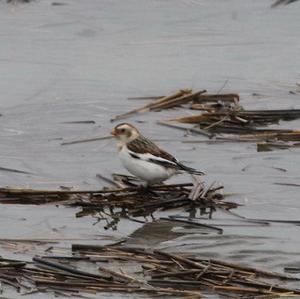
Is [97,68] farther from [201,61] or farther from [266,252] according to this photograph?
[266,252]

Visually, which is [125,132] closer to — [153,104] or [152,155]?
[152,155]

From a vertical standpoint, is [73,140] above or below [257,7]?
below

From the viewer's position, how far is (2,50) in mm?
→ 13742

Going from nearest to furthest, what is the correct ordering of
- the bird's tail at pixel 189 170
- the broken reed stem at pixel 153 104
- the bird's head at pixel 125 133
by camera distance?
the bird's tail at pixel 189 170 → the bird's head at pixel 125 133 → the broken reed stem at pixel 153 104

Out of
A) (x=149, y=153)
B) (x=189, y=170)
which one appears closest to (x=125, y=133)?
(x=149, y=153)

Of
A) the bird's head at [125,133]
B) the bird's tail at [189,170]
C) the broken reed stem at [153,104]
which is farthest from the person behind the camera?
the broken reed stem at [153,104]

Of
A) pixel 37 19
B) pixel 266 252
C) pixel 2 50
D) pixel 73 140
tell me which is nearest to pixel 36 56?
pixel 2 50

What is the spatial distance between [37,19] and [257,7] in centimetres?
236

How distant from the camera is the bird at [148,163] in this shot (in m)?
9.52

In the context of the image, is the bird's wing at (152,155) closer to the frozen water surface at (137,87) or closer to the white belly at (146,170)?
the white belly at (146,170)

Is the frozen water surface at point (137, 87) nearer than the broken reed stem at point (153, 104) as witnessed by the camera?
Yes

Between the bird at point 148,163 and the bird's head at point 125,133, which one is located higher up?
the bird's head at point 125,133

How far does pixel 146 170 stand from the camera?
31.2 ft

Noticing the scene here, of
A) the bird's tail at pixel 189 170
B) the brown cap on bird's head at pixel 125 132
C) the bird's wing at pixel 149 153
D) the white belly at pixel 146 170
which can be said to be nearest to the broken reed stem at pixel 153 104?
the brown cap on bird's head at pixel 125 132
